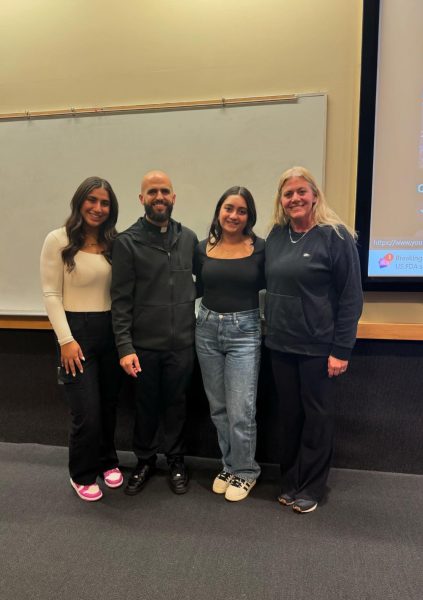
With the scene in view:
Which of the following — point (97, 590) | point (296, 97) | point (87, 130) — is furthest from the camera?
point (87, 130)

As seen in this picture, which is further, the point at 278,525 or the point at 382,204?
the point at 382,204

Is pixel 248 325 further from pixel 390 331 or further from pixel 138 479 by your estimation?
pixel 138 479

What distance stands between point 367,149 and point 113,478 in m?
2.16

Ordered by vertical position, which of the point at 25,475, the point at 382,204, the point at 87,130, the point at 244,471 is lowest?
the point at 25,475

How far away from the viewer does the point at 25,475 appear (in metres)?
2.06

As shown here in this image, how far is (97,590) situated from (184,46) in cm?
256

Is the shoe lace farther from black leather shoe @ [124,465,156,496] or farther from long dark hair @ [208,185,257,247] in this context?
long dark hair @ [208,185,257,247]

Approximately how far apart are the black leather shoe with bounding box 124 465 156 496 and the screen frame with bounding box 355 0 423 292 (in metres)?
1.53

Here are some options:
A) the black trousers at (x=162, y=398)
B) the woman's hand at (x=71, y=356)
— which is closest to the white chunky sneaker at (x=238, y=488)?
the black trousers at (x=162, y=398)

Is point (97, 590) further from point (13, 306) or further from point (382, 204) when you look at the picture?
point (382, 204)

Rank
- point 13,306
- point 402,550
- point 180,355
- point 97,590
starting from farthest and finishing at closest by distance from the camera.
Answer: point 13,306, point 180,355, point 402,550, point 97,590

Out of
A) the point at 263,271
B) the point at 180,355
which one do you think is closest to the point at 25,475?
the point at 180,355

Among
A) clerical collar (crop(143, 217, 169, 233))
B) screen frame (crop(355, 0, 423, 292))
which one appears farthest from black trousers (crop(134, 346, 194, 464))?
screen frame (crop(355, 0, 423, 292))

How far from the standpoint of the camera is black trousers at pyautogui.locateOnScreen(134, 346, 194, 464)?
1.77 m
